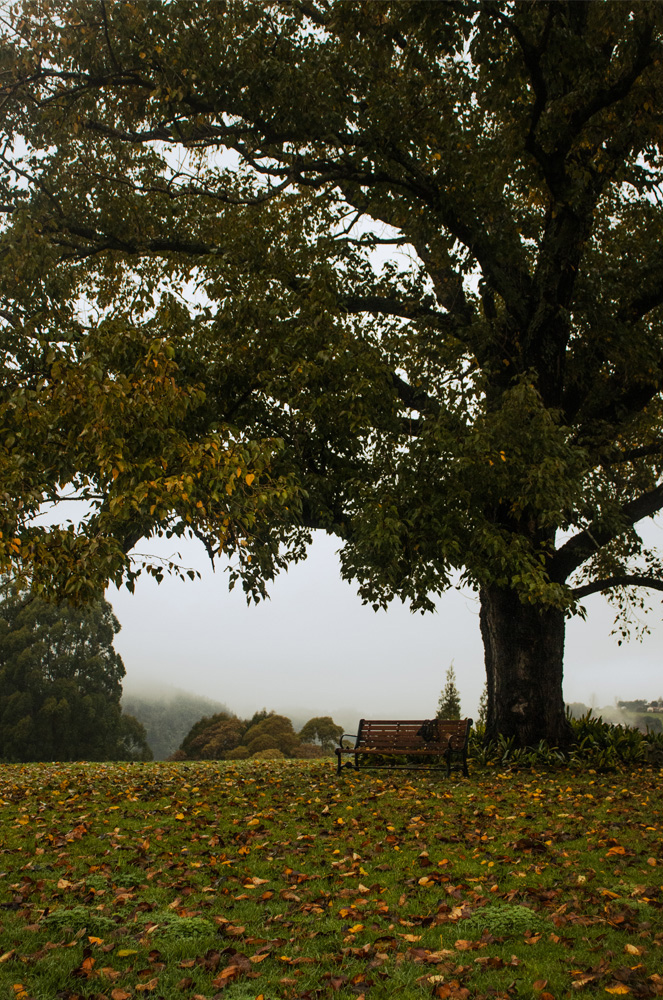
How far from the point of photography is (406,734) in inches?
495

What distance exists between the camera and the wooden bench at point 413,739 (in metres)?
12.0

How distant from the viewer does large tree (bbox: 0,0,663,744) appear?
11133 millimetres

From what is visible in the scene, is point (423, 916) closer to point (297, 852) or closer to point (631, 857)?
point (297, 852)

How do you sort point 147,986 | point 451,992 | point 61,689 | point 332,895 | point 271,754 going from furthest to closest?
point 61,689, point 271,754, point 332,895, point 147,986, point 451,992

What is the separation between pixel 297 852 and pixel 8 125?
1221cm

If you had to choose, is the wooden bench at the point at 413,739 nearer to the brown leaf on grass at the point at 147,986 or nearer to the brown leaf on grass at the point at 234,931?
the brown leaf on grass at the point at 234,931

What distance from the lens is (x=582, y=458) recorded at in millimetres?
11625

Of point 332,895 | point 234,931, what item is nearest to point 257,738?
point 332,895

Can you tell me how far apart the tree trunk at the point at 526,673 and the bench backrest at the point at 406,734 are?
6.51 feet

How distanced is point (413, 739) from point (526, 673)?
2.77 meters

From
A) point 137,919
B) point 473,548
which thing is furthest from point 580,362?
point 137,919

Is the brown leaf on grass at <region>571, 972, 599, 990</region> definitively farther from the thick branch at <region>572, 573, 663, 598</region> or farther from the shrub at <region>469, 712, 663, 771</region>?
the thick branch at <region>572, 573, 663, 598</region>

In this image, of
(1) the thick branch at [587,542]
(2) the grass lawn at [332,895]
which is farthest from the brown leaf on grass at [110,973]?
(1) the thick branch at [587,542]

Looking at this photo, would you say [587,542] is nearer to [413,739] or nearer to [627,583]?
[627,583]
